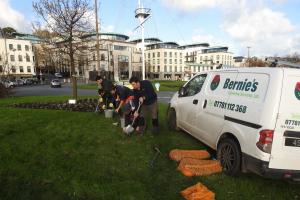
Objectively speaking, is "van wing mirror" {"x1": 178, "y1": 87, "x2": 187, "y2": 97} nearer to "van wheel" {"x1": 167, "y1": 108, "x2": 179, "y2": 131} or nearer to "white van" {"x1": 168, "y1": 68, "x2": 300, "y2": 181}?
"van wheel" {"x1": 167, "y1": 108, "x2": 179, "y2": 131}

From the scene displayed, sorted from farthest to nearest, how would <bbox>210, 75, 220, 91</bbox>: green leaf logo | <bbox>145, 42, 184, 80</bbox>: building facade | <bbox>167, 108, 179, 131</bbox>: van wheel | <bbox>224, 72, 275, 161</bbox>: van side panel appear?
1. <bbox>145, 42, 184, 80</bbox>: building facade
2. <bbox>167, 108, 179, 131</bbox>: van wheel
3. <bbox>210, 75, 220, 91</bbox>: green leaf logo
4. <bbox>224, 72, 275, 161</bbox>: van side panel

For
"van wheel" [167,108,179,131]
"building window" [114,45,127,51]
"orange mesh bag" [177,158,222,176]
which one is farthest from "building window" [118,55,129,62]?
"orange mesh bag" [177,158,222,176]

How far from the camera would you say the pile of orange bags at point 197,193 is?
389 centimetres

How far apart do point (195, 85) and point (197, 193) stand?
345 centimetres

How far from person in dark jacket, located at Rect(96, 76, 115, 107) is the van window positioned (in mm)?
3351

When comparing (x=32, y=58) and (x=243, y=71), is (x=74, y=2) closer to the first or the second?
(x=243, y=71)

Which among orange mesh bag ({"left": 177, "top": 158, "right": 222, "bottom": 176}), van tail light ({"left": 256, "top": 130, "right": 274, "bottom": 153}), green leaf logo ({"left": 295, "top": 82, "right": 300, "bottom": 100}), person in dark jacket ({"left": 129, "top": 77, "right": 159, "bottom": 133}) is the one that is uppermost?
green leaf logo ({"left": 295, "top": 82, "right": 300, "bottom": 100})

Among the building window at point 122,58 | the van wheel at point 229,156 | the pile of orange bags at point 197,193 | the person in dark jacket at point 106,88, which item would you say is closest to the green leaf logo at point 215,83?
the van wheel at point 229,156

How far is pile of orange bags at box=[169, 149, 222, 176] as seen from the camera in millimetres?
4859

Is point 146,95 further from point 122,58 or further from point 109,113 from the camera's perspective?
point 122,58

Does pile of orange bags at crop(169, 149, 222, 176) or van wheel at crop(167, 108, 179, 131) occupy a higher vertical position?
van wheel at crop(167, 108, 179, 131)

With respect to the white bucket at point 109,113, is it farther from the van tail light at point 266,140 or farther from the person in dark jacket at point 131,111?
the van tail light at point 266,140

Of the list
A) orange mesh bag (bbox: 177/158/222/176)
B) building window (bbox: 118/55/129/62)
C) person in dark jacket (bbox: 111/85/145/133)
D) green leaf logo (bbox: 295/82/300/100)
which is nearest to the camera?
green leaf logo (bbox: 295/82/300/100)

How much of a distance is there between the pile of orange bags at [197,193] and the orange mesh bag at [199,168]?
0.61 metres
